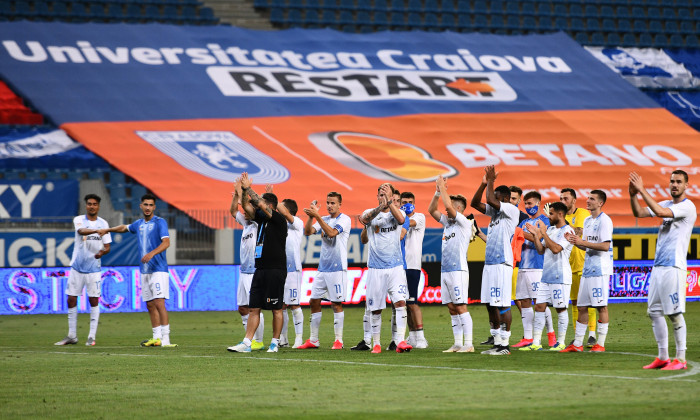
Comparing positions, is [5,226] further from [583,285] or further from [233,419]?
[233,419]

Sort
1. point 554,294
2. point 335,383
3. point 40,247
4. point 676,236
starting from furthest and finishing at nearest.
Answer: point 40,247, point 554,294, point 676,236, point 335,383

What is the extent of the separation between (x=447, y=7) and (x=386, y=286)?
1240 inches

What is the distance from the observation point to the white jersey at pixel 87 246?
16.7 m

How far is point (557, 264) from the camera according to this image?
14.5m

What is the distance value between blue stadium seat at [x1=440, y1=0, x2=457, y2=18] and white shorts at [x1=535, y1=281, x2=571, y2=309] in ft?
99.9

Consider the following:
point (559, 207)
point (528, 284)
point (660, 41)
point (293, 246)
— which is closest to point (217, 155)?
point (293, 246)

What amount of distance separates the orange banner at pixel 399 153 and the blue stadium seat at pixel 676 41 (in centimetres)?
530

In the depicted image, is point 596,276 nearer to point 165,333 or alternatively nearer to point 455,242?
point 455,242

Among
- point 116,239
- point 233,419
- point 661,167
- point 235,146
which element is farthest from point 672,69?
point 233,419

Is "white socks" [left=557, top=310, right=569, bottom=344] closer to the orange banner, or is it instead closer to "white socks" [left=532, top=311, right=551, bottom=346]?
"white socks" [left=532, top=311, right=551, bottom=346]

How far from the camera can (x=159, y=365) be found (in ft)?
41.0

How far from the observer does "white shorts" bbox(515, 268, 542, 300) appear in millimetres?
14945

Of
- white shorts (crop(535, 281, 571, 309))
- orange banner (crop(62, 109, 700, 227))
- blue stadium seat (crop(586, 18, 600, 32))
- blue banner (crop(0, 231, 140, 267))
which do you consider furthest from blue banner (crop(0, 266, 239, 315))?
blue stadium seat (crop(586, 18, 600, 32))

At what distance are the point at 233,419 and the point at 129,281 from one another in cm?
1592
